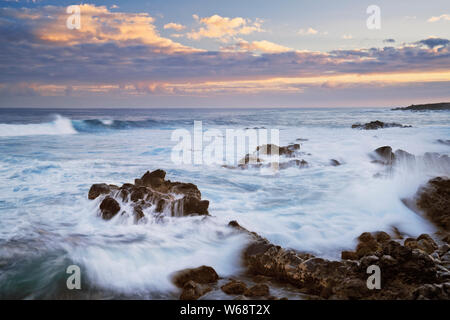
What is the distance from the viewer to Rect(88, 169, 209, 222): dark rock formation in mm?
6234

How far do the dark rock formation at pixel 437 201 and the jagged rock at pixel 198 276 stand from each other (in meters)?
4.72

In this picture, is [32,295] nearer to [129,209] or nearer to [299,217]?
[129,209]

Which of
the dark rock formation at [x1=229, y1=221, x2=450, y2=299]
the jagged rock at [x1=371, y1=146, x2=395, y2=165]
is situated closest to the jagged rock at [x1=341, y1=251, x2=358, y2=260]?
the dark rock formation at [x1=229, y1=221, x2=450, y2=299]

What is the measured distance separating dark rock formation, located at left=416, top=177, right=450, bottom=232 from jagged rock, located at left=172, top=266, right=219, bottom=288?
4.72 meters

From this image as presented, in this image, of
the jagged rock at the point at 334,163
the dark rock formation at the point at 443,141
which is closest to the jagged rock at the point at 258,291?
the jagged rock at the point at 334,163

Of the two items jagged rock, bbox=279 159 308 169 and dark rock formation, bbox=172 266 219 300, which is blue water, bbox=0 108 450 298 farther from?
jagged rock, bbox=279 159 308 169

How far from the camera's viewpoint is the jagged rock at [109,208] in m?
6.20

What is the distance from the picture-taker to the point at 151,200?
6.44 m

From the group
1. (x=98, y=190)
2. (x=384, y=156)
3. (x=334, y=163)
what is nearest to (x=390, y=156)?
(x=384, y=156)

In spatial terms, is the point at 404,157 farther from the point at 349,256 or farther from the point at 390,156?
the point at 349,256

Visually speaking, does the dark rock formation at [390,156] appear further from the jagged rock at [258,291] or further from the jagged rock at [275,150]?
the jagged rock at [258,291]

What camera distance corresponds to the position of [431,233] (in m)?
6.11
